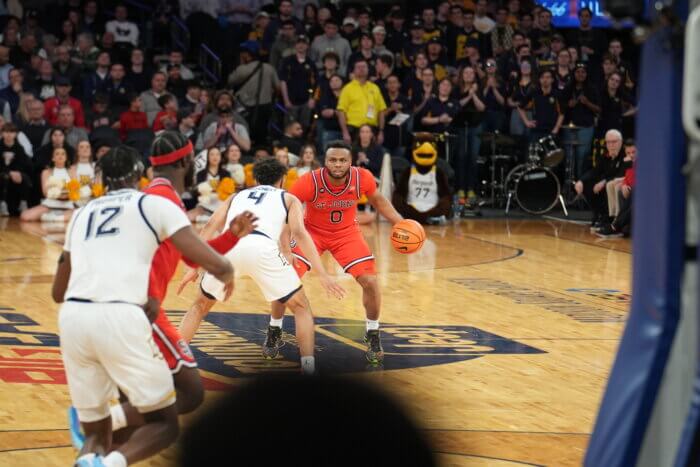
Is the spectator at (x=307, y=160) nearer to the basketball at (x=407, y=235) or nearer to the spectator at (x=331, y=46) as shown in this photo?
the spectator at (x=331, y=46)

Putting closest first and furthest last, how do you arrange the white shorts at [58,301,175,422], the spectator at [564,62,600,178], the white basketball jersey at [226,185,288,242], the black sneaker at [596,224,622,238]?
the white shorts at [58,301,175,422] < the white basketball jersey at [226,185,288,242] < the black sneaker at [596,224,622,238] < the spectator at [564,62,600,178]

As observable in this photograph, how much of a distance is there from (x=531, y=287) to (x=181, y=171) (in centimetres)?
739

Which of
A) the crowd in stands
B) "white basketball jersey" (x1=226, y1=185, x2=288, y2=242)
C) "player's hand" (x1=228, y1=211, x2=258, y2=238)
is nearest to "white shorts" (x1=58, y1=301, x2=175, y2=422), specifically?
"player's hand" (x1=228, y1=211, x2=258, y2=238)

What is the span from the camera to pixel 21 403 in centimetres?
715

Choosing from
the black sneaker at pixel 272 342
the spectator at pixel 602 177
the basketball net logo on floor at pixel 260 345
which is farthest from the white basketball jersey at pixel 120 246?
the spectator at pixel 602 177

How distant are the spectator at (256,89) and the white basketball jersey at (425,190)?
3093mm

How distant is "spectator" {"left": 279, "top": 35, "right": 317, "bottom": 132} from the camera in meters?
19.9

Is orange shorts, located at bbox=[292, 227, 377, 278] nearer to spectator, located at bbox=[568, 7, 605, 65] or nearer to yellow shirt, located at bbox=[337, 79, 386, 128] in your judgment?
yellow shirt, located at bbox=[337, 79, 386, 128]

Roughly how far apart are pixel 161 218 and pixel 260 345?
4495mm

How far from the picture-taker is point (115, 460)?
4832 millimetres

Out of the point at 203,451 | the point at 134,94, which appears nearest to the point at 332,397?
the point at 203,451

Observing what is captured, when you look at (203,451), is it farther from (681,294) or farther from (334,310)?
(334,310)

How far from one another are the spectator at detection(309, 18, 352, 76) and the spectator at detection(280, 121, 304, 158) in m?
1.47

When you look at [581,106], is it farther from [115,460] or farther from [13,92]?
[115,460]
